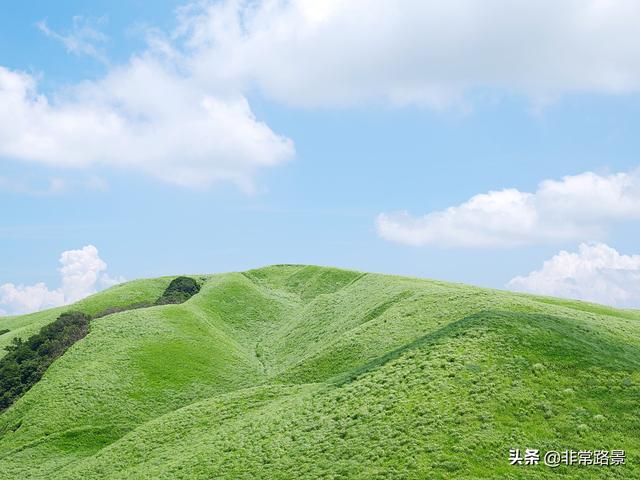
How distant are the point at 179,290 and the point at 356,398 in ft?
282

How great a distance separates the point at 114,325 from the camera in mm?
77125

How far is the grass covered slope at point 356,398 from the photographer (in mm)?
29406

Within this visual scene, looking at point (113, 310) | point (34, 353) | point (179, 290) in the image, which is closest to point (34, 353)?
point (34, 353)

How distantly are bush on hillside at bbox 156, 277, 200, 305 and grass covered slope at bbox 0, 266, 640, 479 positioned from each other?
2839cm

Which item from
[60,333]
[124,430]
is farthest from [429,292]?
[60,333]

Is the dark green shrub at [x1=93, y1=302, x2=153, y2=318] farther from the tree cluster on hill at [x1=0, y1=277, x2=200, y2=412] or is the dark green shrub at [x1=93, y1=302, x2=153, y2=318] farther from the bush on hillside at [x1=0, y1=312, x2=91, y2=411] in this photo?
the bush on hillside at [x1=0, y1=312, x2=91, y2=411]

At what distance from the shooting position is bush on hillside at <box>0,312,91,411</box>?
64875 mm

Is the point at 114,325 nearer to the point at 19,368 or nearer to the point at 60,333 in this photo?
the point at 60,333

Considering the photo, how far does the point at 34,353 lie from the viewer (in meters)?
72.8

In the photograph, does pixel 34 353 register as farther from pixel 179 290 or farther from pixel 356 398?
pixel 356 398

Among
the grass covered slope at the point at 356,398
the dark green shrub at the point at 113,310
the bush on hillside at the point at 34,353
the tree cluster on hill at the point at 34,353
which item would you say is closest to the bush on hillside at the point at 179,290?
the dark green shrub at the point at 113,310

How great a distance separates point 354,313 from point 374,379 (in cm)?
3598

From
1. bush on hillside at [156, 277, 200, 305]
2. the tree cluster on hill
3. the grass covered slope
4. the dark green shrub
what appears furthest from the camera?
bush on hillside at [156, 277, 200, 305]

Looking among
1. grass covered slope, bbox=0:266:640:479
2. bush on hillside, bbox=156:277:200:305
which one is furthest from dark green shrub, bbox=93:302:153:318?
grass covered slope, bbox=0:266:640:479
